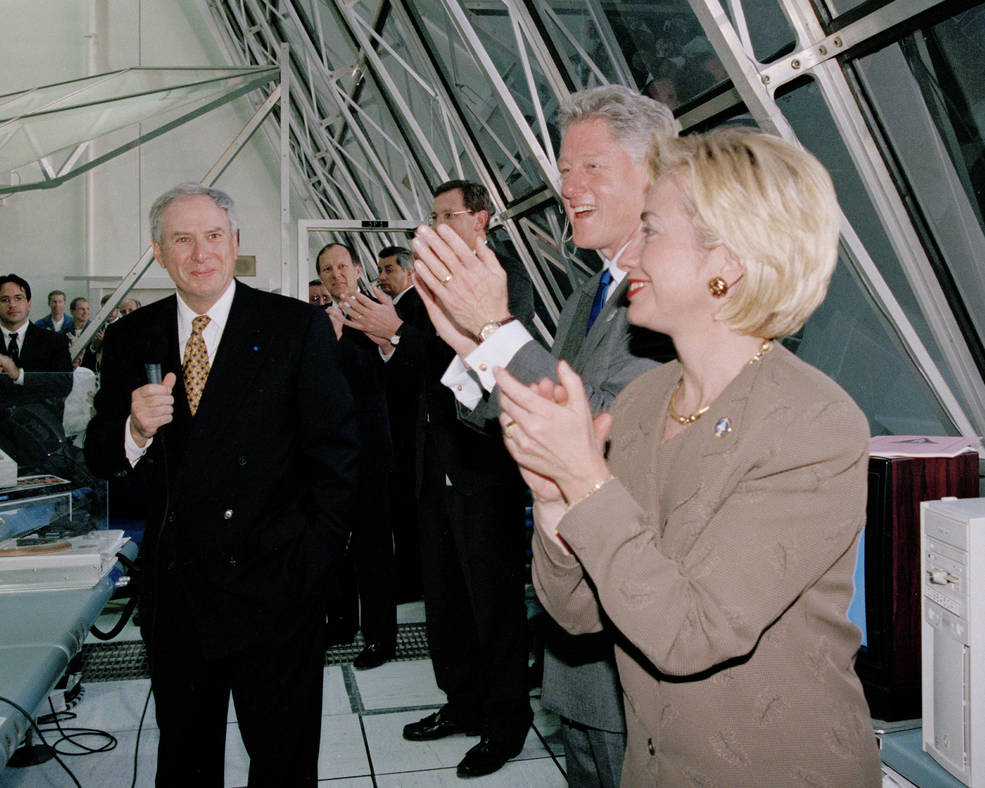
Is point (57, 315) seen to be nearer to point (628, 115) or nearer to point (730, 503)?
point (628, 115)

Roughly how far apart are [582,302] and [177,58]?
12.2m

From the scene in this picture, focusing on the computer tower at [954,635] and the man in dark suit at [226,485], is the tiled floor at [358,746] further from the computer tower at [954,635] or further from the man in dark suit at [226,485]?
the computer tower at [954,635]

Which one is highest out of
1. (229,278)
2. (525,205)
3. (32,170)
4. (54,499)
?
(32,170)

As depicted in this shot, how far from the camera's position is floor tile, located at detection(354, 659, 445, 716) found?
336 centimetres

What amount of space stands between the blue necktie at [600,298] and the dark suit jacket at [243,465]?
652mm

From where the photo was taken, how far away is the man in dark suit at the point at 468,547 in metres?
2.65

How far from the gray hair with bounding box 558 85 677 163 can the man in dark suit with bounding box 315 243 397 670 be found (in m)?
2.08

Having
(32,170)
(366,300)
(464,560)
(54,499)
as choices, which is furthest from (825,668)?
(32,170)

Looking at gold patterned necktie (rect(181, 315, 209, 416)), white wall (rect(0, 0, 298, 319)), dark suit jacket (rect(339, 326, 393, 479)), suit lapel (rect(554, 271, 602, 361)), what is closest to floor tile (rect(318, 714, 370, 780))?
dark suit jacket (rect(339, 326, 393, 479))

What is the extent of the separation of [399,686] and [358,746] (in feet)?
1.88

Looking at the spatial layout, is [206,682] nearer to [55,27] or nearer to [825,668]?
[825,668]

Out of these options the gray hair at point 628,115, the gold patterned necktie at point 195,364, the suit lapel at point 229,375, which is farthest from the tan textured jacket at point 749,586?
the gold patterned necktie at point 195,364

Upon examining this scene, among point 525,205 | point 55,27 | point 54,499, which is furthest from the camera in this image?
point 55,27

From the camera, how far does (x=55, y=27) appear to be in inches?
444
